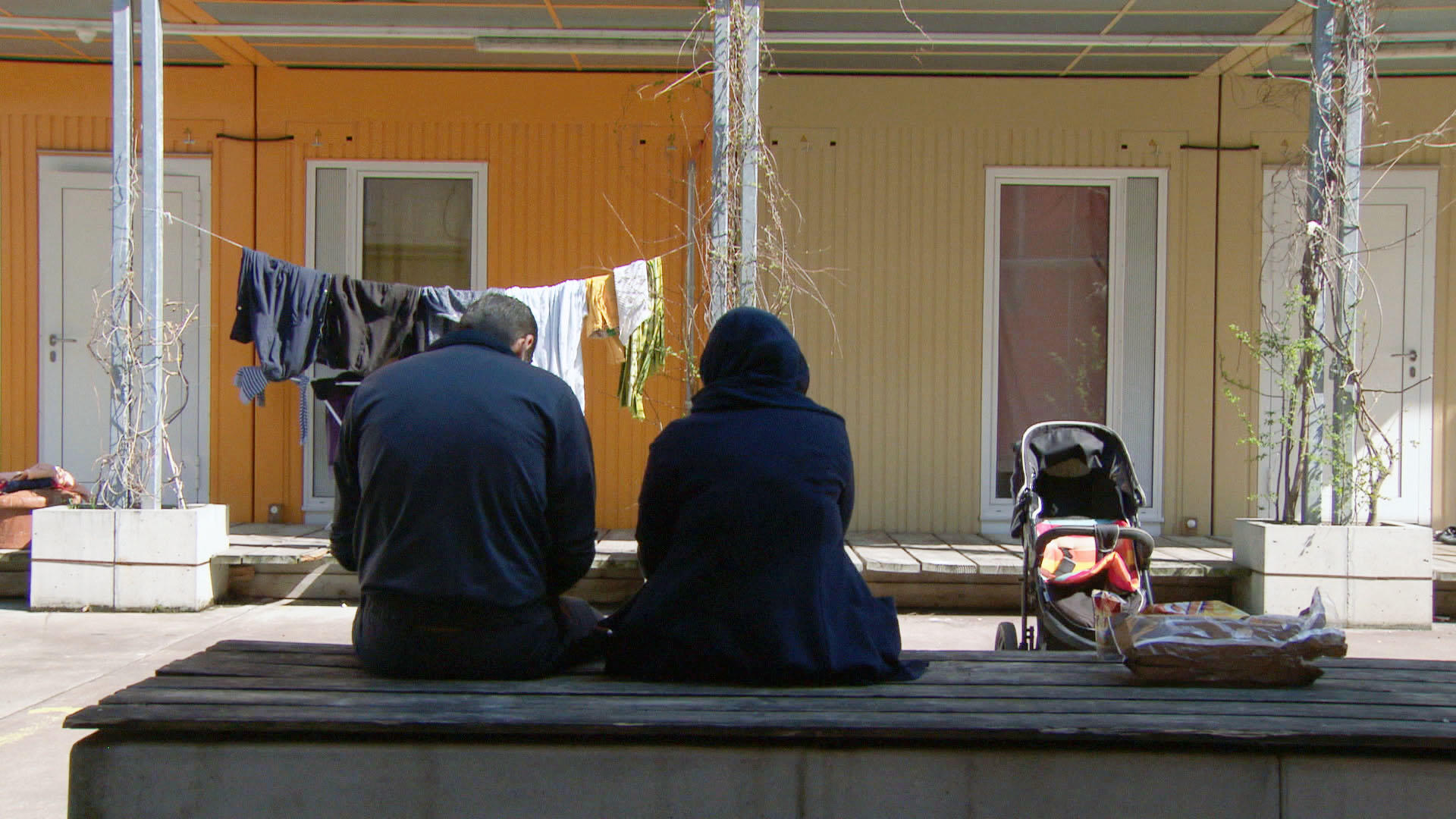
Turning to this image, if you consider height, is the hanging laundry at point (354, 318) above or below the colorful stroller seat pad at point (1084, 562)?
above

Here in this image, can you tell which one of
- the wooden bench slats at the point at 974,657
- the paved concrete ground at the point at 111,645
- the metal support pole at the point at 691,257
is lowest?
the paved concrete ground at the point at 111,645

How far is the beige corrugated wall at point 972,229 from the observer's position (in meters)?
8.55

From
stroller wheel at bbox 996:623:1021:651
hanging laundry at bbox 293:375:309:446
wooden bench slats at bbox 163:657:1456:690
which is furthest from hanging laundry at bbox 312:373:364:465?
stroller wheel at bbox 996:623:1021:651

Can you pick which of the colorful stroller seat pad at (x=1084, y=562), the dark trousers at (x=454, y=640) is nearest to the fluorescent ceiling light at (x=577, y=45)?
the colorful stroller seat pad at (x=1084, y=562)

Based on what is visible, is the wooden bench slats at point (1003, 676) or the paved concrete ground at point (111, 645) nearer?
the wooden bench slats at point (1003, 676)

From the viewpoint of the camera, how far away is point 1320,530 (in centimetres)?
658

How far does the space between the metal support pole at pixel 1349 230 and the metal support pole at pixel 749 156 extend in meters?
3.25

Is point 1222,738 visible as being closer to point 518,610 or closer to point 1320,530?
point 518,610

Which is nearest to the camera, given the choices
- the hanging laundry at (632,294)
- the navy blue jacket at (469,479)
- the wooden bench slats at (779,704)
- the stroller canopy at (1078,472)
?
the wooden bench slats at (779,704)

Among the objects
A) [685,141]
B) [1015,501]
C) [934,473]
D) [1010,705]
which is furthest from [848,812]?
[685,141]

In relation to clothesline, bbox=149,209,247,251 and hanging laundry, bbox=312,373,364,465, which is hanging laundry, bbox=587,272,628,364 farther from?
clothesline, bbox=149,209,247,251

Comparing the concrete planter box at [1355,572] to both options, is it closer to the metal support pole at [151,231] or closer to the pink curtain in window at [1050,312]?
the pink curtain in window at [1050,312]

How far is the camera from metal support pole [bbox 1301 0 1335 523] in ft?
21.4

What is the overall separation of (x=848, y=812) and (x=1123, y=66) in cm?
704
